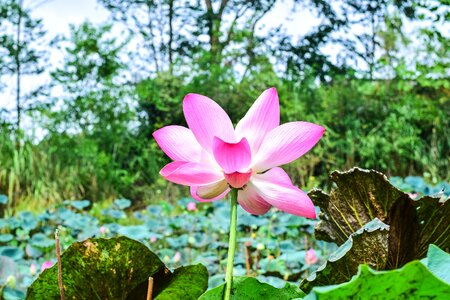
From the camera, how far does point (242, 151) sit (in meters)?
0.42

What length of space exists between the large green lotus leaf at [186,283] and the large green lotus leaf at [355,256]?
3.8 inches

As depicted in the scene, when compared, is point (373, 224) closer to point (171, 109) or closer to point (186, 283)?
point (186, 283)

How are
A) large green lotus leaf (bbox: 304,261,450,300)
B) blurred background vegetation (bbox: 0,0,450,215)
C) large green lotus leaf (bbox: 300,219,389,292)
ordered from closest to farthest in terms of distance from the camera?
large green lotus leaf (bbox: 304,261,450,300)
large green lotus leaf (bbox: 300,219,389,292)
blurred background vegetation (bbox: 0,0,450,215)

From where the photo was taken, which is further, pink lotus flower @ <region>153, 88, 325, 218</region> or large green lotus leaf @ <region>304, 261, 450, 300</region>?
pink lotus flower @ <region>153, 88, 325, 218</region>

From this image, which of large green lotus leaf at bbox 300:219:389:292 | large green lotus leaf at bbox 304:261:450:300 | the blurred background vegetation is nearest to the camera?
large green lotus leaf at bbox 304:261:450:300

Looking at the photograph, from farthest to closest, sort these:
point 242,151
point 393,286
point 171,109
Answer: point 171,109, point 242,151, point 393,286

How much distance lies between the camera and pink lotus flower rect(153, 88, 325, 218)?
0.42m

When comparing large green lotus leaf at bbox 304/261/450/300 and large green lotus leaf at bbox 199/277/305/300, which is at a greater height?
large green lotus leaf at bbox 304/261/450/300

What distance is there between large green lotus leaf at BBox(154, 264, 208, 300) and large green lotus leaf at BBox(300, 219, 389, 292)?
0.10 meters

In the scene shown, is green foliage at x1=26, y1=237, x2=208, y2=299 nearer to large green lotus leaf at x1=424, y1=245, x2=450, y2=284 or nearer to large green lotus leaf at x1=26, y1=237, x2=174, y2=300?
large green lotus leaf at x1=26, y1=237, x2=174, y2=300

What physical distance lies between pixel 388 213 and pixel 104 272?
0.74 ft

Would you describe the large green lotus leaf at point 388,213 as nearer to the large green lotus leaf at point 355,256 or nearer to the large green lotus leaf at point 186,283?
the large green lotus leaf at point 355,256

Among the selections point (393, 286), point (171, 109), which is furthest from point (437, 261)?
point (171, 109)

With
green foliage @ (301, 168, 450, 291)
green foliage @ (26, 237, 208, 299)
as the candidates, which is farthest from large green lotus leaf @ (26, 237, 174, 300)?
green foliage @ (301, 168, 450, 291)
